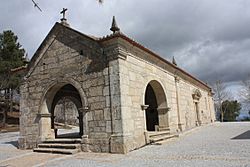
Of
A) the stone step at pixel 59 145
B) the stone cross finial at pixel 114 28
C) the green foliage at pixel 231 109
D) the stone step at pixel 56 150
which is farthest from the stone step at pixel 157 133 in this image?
the green foliage at pixel 231 109

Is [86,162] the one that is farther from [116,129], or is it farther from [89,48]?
[89,48]

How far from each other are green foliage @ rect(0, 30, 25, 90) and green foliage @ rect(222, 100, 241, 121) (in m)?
28.9

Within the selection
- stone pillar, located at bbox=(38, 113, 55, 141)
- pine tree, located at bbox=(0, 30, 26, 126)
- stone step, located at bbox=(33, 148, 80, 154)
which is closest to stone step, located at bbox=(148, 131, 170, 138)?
stone step, located at bbox=(33, 148, 80, 154)

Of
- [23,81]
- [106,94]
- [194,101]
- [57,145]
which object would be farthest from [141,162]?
[194,101]

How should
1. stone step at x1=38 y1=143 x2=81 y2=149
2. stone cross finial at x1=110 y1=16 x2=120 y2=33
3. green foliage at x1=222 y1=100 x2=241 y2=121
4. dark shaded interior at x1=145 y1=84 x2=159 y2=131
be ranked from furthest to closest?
green foliage at x1=222 y1=100 x2=241 y2=121, dark shaded interior at x1=145 y1=84 x2=159 y2=131, stone step at x1=38 y1=143 x2=81 y2=149, stone cross finial at x1=110 y1=16 x2=120 y2=33

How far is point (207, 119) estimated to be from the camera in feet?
68.3

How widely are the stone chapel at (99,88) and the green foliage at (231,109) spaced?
87.8 feet

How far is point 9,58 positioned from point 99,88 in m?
19.8

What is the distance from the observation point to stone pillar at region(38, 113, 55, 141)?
10.2 m

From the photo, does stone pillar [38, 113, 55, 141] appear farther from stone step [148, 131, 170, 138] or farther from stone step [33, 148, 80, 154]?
stone step [148, 131, 170, 138]

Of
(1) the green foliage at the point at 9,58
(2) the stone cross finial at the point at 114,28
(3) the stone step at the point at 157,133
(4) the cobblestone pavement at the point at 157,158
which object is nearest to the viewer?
(4) the cobblestone pavement at the point at 157,158

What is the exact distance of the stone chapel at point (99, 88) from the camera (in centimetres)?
831

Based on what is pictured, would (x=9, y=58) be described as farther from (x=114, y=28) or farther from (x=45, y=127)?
(x=114, y=28)

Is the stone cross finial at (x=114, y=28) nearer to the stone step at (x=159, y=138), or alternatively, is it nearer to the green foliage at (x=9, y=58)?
the stone step at (x=159, y=138)
